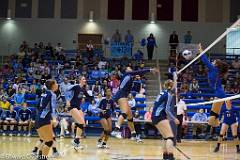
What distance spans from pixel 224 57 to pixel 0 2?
1689 cm

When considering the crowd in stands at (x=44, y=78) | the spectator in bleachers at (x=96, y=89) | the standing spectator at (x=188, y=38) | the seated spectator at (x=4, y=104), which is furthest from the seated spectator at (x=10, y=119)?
the standing spectator at (x=188, y=38)

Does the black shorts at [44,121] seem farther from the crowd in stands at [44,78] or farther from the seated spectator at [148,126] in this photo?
the seated spectator at [148,126]

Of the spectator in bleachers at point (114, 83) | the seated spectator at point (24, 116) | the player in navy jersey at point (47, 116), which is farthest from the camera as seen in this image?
the spectator in bleachers at point (114, 83)

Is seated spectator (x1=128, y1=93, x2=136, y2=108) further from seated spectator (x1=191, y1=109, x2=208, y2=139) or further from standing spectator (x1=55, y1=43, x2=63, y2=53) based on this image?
standing spectator (x1=55, y1=43, x2=63, y2=53)

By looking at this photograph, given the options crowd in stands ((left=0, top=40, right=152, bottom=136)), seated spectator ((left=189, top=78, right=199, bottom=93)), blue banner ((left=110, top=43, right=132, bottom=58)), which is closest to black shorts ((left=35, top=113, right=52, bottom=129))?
crowd in stands ((left=0, top=40, right=152, bottom=136))

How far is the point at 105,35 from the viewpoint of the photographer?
3656cm

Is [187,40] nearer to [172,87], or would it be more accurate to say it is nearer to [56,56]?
[56,56]

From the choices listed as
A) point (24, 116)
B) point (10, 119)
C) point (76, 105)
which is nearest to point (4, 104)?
point (10, 119)

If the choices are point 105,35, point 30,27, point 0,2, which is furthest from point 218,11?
point 0,2

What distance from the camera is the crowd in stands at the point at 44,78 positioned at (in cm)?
2378

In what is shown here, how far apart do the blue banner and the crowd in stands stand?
193 centimetres

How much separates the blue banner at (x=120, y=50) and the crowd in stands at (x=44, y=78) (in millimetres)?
1934

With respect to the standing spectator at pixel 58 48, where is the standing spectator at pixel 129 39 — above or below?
above

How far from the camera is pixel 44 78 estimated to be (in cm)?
2817
